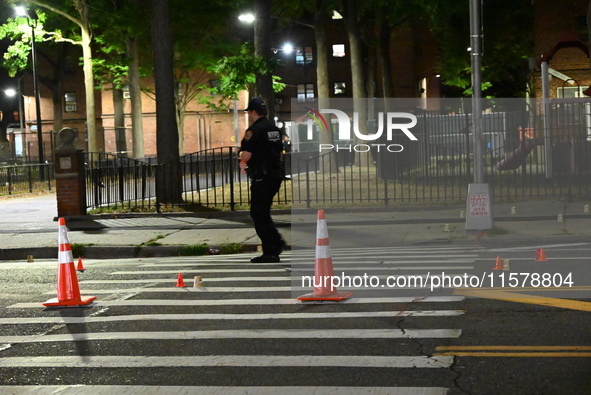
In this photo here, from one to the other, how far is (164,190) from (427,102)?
222 ft

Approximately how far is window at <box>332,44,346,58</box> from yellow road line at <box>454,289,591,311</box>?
253 ft

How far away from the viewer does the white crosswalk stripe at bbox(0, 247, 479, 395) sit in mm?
6930

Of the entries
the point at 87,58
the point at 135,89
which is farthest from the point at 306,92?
the point at 87,58

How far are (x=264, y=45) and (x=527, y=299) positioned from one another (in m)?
17.2

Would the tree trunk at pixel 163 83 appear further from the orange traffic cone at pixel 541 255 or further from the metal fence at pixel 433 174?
the orange traffic cone at pixel 541 255

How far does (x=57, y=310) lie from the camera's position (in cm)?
1018

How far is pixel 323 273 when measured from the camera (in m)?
9.84

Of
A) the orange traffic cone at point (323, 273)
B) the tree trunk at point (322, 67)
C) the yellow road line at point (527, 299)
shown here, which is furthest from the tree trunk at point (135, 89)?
the yellow road line at point (527, 299)

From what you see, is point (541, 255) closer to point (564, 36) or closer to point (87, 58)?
point (564, 36)

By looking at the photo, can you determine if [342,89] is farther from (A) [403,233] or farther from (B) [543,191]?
(A) [403,233]

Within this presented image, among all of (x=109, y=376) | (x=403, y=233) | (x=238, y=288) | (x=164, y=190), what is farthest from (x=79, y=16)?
(x=109, y=376)

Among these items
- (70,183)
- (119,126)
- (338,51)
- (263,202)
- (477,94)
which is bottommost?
(263,202)

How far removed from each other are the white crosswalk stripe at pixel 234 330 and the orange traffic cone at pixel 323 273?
0.15 m

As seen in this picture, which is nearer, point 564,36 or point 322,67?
point 322,67
